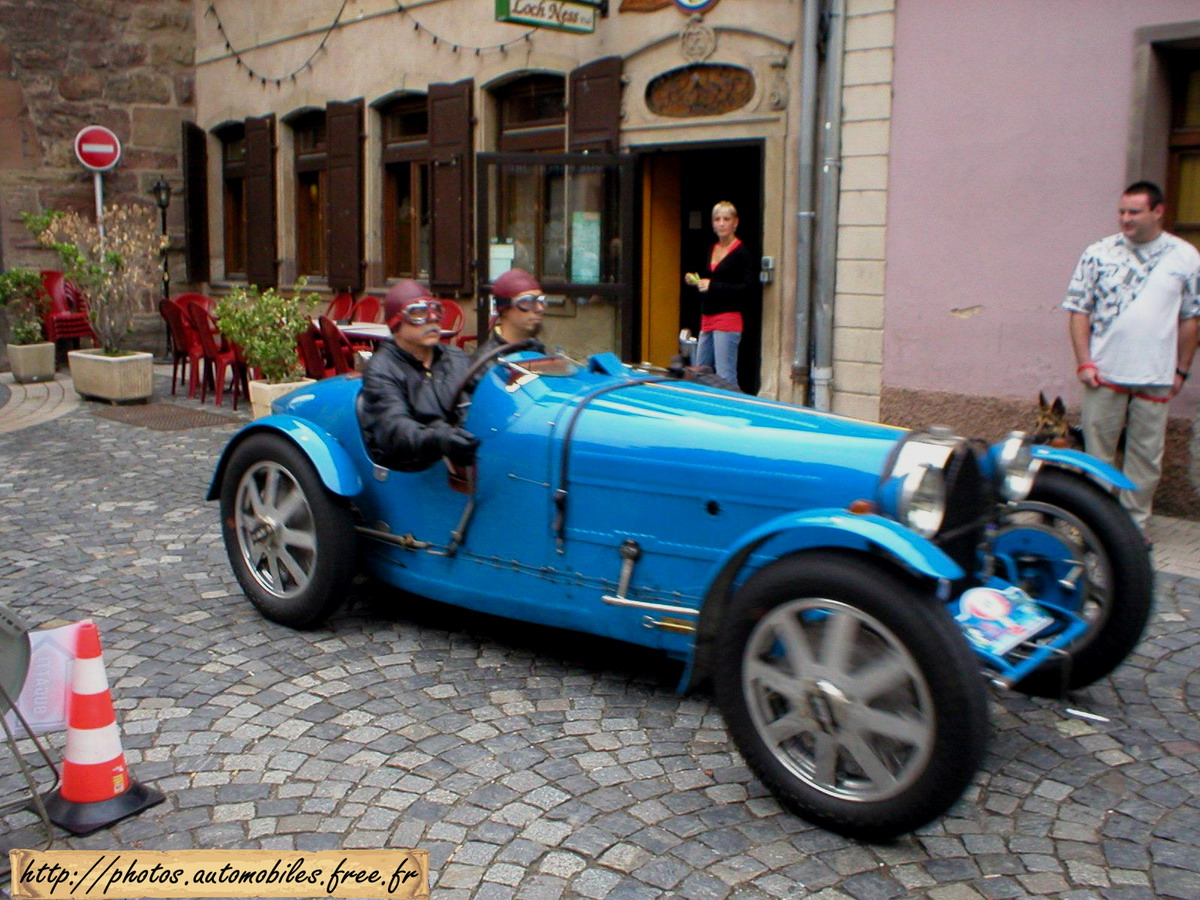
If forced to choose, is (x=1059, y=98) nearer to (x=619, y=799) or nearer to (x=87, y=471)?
(x=619, y=799)

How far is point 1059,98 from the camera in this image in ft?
24.4

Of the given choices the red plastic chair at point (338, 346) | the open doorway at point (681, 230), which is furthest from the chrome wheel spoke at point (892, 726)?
the open doorway at point (681, 230)

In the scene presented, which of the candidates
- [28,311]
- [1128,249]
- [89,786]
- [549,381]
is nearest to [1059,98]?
[1128,249]

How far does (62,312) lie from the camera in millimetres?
14305

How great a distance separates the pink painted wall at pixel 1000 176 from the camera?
7.28 meters

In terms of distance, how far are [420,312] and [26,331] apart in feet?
33.5

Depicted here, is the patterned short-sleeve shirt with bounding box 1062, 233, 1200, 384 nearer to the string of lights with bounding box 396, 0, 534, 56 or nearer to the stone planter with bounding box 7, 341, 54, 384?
the string of lights with bounding box 396, 0, 534, 56

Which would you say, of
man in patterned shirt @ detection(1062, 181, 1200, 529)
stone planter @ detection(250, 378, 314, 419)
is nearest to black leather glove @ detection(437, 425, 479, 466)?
man in patterned shirt @ detection(1062, 181, 1200, 529)

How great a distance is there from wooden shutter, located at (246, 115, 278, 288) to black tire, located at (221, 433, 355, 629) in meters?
10.6

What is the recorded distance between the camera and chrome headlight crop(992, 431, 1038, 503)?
3711 mm

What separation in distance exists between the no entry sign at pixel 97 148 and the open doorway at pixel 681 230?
26.5 ft

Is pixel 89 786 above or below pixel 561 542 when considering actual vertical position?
below

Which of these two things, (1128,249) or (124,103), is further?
(124,103)

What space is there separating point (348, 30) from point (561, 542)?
10.8m
